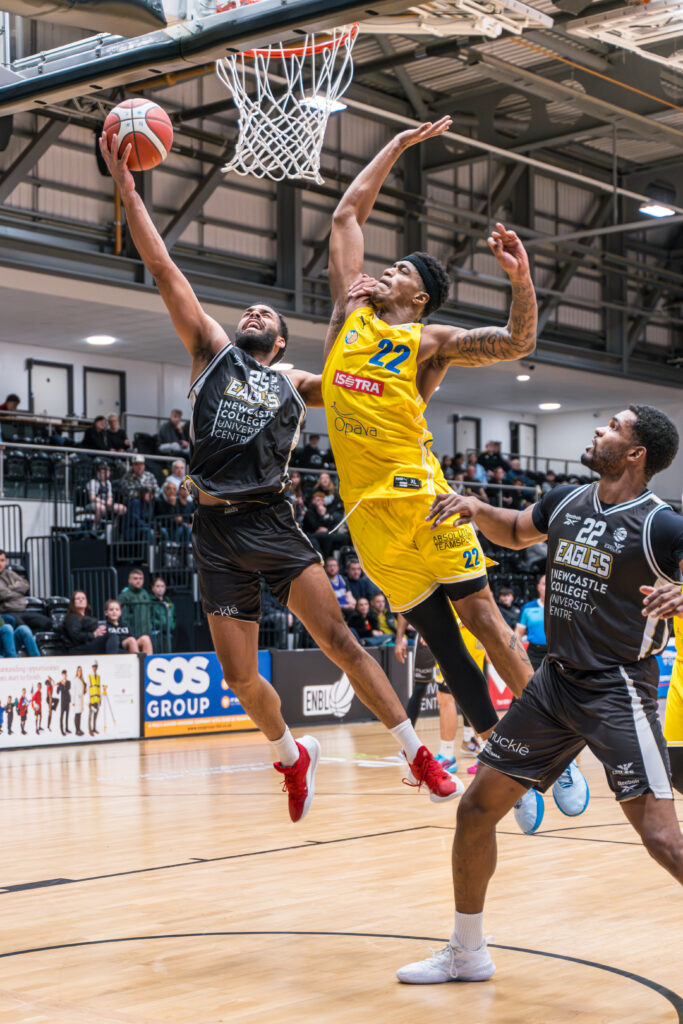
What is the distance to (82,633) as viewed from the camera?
15.4 metres

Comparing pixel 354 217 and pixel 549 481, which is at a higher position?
pixel 354 217

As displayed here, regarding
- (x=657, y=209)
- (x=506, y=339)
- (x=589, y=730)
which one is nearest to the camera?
(x=589, y=730)

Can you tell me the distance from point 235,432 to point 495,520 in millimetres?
1724

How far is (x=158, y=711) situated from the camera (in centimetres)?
1526

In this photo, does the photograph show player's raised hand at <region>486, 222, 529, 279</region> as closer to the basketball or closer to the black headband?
the black headband

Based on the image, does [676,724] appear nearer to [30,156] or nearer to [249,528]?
[249,528]

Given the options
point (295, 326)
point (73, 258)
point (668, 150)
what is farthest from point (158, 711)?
point (668, 150)

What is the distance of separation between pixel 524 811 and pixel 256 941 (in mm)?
1325

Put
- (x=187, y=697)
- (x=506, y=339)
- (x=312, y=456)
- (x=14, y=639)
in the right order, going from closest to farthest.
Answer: (x=506, y=339)
(x=14, y=639)
(x=187, y=697)
(x=312, y=456)

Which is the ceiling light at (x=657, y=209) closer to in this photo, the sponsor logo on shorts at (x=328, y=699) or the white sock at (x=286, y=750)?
the sponsor logo on shorts at (x=328, y=699)

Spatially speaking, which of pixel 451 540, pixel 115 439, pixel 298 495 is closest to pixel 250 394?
pixel 451 540

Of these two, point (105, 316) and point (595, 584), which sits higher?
point (105, 316)

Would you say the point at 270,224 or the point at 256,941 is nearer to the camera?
the point at 256,941

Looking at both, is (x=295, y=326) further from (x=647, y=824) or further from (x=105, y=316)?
(x=647, y=824)
